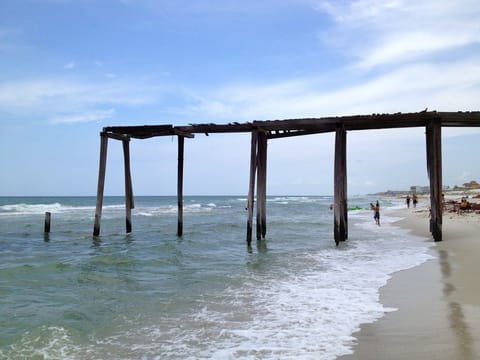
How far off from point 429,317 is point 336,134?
824cm

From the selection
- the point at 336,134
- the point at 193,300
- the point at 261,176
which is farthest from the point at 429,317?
the point at 261,176

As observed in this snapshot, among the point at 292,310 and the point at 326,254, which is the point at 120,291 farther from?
the point at 326,254

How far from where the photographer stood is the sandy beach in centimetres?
432

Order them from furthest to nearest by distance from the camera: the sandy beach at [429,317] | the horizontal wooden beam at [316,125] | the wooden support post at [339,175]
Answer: the wooden support post at [339,175], the horizontal wooden beam at [316,125], the sandy beach at [429,317]

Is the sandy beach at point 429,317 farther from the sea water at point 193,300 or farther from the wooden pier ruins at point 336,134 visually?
the wooden pier ruins at point 336,134

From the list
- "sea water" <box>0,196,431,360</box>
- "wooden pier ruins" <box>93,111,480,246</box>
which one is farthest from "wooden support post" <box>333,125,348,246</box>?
"sea water" <box>0,196,431,360</box>

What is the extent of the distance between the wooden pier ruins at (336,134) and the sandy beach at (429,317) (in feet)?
12.3

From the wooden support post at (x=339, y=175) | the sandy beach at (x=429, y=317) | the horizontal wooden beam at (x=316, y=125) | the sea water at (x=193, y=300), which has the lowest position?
the sea water at (x=193, y=300)

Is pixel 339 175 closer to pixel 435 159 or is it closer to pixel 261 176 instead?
pixel 261 176

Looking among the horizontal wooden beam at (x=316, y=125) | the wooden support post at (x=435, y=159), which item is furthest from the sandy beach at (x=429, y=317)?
the horizontal wooden beam at (x=316, y=125)

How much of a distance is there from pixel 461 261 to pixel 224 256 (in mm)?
6237

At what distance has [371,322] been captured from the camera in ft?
17.9

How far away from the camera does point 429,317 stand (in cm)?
546

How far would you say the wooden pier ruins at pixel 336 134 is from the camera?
1245cm
